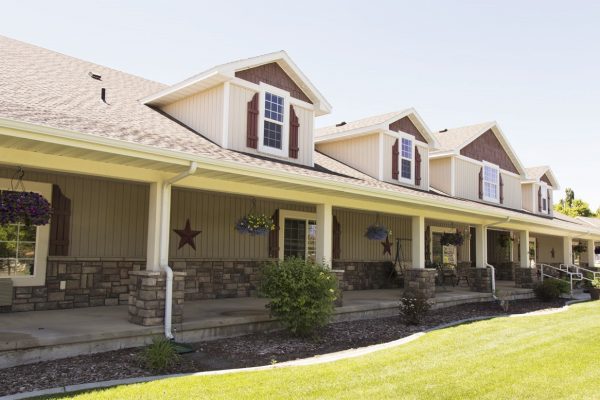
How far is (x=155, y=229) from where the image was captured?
26.0 feet

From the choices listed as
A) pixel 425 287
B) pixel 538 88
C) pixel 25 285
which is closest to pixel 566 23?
pixel 538 88

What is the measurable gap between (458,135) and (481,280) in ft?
19.6

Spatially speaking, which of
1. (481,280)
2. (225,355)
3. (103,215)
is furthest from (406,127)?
(225,355)

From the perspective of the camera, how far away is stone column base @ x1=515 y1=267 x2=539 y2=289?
17.8 metres

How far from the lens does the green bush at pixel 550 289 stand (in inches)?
627

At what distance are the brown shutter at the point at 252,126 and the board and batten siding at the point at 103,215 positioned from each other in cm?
240

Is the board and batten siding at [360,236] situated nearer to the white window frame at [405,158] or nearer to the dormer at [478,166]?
the white window frame at [405,158]

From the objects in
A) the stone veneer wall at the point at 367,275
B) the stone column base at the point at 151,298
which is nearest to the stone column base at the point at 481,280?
the stone veneer wall at the point at 367,275

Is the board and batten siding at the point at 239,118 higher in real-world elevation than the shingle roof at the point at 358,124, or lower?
lower

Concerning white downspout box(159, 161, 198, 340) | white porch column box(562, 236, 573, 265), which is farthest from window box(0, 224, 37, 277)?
white porch column box(562, 236, 573, 265)

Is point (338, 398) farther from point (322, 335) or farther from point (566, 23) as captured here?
point (566, 23)

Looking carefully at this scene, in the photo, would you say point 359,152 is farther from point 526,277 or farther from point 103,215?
point 526,277

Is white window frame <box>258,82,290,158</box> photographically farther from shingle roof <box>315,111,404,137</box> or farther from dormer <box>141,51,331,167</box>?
shingle roof <box>315,111,404,137</box>

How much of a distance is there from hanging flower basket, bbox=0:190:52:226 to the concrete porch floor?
149 centimetres
